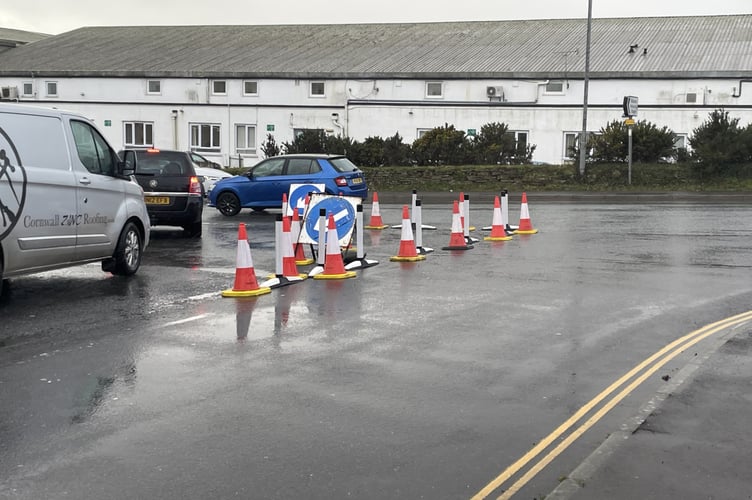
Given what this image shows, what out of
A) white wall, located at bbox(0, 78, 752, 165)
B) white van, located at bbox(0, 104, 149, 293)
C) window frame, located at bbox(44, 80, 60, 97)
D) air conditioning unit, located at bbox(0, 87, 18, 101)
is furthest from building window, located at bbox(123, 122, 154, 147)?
white van, located at bbox(0, 104, 149, 293)

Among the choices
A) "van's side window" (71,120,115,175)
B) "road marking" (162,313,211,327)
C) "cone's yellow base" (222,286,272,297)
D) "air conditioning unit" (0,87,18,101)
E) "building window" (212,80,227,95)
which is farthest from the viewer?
"air conditioning unit" (0,87,18,101)

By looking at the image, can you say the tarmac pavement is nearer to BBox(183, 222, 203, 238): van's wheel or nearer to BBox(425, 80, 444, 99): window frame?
BBox(183, 222, 203, 238): van's wheel

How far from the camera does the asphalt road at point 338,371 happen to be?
5340 mm

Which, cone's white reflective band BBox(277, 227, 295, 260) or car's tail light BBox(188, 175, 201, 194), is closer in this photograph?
cone's white reflective band BBox(277, 227, 295, 260)

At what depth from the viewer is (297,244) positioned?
14539 mm

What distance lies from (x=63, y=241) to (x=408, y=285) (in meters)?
4.24

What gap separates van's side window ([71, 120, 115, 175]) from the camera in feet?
38.4

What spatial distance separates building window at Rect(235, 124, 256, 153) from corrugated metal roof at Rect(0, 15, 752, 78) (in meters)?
2.49

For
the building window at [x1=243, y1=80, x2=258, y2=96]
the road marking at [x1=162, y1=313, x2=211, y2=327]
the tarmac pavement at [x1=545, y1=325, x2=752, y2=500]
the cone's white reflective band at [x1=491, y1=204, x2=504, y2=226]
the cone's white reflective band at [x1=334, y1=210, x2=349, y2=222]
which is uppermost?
the building window at [x1=243, y1=80, x2=258, y2=96]

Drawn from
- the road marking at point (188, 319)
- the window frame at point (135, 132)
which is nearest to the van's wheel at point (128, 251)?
the road marking at point (188, 319)

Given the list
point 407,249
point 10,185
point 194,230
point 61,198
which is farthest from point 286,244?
point 194,230

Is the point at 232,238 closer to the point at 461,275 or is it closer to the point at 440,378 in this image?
the point at 461,275

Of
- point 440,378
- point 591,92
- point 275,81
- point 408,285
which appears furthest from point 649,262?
point 275,81

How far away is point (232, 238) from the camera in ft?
60.3
